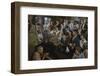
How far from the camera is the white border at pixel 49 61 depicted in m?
1.70

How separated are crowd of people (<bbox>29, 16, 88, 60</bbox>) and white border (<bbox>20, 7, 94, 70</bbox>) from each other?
0.10 feet

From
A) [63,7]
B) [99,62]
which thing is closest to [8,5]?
[63,7]

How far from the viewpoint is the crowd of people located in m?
1.77

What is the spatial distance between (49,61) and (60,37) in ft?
0.65

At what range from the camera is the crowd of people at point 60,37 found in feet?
5.81

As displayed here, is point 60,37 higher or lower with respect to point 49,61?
higher

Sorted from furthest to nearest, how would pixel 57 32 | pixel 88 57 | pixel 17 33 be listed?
pixel 88 57 → pixel 57 32 → pixel 17 33

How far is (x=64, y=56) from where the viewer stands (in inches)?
72.9

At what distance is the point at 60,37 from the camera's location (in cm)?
183

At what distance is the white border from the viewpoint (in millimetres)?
1703

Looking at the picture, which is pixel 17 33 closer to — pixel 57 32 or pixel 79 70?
pixel 57 32

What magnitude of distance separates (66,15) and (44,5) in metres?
0.20

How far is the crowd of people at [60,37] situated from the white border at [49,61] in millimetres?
30

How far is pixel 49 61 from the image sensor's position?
1.79 metres
